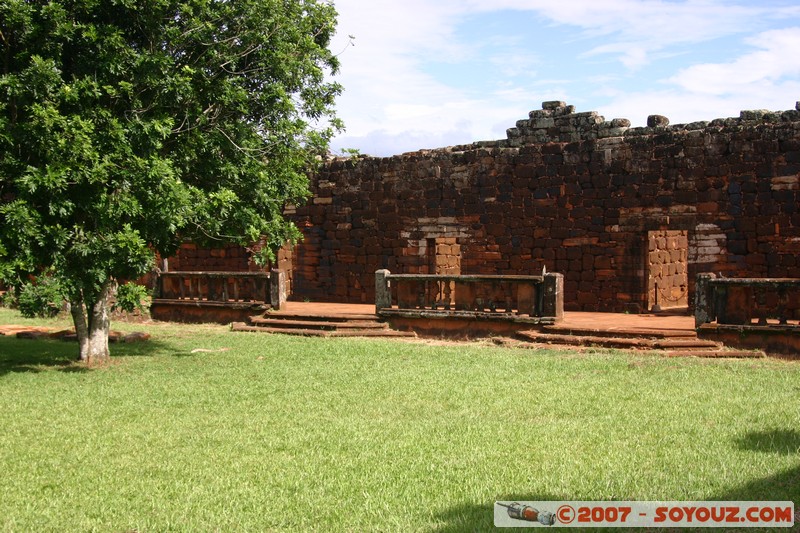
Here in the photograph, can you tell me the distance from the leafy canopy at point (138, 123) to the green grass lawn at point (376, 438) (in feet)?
6.32

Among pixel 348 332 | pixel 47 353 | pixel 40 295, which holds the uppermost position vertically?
pixel 40 295

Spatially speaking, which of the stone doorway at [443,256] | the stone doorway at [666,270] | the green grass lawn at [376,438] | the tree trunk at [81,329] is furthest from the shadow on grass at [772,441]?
the stone doorway at [443,256]

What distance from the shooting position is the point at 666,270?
18.3m

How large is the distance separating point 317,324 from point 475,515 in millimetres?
10818

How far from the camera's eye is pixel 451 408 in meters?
9.09

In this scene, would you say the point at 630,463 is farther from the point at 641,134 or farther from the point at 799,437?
the point at 641,134

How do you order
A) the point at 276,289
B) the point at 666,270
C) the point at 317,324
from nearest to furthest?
the point at 317,324, the point at 276,289, the point at 666,270

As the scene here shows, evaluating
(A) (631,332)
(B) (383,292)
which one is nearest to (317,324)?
(B) (383,292)

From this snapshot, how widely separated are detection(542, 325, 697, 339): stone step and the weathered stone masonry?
10.8 ft

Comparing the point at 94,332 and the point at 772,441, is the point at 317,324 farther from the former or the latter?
the point at 772,441

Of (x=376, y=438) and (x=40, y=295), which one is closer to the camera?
(x=376, y=438)

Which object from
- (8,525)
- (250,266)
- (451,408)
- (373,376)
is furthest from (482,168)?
(8,525)

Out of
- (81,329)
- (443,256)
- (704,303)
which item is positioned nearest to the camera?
(81,329)

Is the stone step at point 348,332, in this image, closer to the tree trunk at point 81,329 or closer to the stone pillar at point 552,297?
the stone pillar at point 552,297
